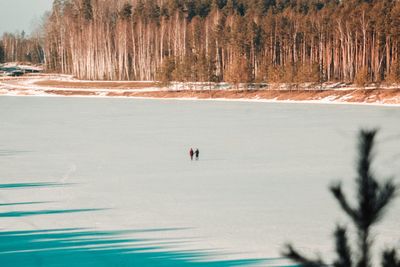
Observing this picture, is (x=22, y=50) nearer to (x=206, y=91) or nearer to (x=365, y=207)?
(x=206, y=91)

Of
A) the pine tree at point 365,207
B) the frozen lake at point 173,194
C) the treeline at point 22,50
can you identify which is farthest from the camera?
the treeline at point 22,50

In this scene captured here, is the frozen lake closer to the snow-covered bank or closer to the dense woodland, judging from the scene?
the snow-covered bank

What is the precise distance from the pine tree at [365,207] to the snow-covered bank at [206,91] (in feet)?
175

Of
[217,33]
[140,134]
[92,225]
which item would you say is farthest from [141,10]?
[92,225]

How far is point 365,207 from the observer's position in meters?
3.50

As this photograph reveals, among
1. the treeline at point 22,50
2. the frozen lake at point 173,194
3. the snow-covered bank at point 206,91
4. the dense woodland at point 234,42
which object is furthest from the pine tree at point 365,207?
the treeline at point 22,50

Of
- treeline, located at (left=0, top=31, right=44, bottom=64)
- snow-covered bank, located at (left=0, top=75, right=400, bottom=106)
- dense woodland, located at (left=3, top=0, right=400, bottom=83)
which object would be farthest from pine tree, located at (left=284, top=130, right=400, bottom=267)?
treeline, located at (left=0, top=31, right=44, bottom=64)

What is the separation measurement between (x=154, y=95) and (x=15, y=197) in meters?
59.7

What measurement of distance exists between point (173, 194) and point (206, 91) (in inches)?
2309

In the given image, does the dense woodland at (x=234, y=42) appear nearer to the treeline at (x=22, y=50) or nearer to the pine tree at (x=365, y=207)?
the treeline at (x=22, y=50)

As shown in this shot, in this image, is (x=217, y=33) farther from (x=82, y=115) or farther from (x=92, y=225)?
(x=92, y=225)

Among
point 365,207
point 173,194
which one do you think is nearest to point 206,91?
point 173,194

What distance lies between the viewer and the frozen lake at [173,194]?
11.7m

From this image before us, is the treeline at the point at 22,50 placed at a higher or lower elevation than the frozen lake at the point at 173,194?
higher
